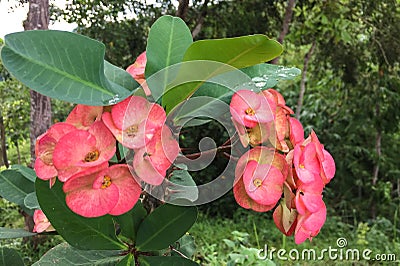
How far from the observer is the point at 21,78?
31 cm

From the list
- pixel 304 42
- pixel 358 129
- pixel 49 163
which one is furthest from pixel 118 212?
pixel 358 129

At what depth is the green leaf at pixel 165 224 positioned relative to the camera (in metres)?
0.38

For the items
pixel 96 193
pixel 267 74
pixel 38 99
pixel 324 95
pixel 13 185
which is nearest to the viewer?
pixel 96 193

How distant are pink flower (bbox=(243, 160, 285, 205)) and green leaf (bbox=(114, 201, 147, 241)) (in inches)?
3.8

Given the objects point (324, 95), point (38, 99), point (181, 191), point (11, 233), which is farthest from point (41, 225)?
point (324, 95)

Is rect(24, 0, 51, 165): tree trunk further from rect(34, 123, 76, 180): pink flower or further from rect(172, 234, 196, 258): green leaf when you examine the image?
rect(34, 123, 76, 180): pink flower

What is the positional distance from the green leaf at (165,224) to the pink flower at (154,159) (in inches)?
2.5

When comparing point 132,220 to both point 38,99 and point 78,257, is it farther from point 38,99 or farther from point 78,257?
point 38,99

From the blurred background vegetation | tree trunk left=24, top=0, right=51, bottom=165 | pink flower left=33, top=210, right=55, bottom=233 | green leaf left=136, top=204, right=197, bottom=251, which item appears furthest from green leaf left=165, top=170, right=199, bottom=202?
the blurred background vegetation

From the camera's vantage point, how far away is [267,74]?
0.42m

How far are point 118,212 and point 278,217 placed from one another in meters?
0.14

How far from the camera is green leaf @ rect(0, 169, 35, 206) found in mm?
526

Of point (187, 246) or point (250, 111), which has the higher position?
point (250, 111)

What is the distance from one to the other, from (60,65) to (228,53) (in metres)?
0.12
